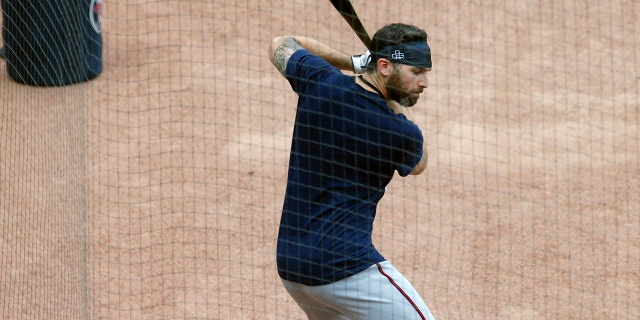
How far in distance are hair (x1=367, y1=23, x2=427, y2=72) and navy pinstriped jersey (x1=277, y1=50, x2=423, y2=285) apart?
18 centimetres

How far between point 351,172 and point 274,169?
351 cm

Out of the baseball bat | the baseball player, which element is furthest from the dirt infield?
the baseball bat

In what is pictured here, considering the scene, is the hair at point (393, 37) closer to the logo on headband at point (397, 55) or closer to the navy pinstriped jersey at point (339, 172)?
the logo on headband at point (397, 55)

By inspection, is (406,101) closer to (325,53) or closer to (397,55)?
(397,55)

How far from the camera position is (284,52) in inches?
176

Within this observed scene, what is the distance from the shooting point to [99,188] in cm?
727

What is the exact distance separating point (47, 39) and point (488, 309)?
14.3 ft

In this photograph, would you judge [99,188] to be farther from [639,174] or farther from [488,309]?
[639,174]

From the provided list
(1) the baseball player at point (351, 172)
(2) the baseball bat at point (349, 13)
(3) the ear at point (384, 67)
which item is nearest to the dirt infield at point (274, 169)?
(1) the baseball player at point (351, 172)

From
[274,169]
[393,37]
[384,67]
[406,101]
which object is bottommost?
[274,169]

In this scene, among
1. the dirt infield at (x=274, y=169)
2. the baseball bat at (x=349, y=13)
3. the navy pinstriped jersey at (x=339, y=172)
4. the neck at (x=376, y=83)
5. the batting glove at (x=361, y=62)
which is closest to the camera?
the navy pinstriped jersey at (x=339, y=172)

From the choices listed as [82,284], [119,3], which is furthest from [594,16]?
[82,284]

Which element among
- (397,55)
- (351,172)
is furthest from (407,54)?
(351,172)

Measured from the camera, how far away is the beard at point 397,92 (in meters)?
4.22
